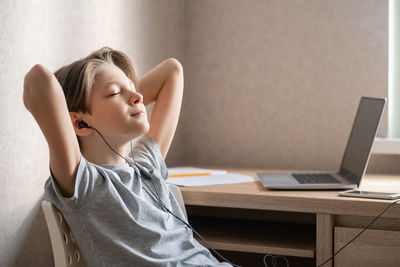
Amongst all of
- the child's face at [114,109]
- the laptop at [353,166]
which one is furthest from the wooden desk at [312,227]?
the child's face at [114,109]

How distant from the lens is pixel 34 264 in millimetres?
1277

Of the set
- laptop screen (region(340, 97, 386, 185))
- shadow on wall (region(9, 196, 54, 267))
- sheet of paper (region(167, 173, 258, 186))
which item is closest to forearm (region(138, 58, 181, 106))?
sheet of paper (region(167, 173, 258, 186))

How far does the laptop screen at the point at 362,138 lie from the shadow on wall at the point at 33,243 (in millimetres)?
880

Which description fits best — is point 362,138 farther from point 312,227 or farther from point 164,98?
point 164,98

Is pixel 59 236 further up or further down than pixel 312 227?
further up

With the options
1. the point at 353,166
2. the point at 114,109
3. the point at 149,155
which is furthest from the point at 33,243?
the point at 353,166

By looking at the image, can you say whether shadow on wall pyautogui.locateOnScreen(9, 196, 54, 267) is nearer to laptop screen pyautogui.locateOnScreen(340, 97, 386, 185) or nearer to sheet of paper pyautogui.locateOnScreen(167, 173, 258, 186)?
sheet of paper pyautogui.locateOnScreen(167, 173, 258, 186)

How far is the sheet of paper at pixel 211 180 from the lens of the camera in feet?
4.76

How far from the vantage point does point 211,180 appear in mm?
1517

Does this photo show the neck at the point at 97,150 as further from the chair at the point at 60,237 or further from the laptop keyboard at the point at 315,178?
the laptop keyboard at the point at 315,178

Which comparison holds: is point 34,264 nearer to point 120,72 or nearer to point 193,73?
point 120,72

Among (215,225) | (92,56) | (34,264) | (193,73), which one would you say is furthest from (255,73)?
(34,264)

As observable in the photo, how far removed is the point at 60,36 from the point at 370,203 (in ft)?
3.06

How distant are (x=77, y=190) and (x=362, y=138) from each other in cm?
91
